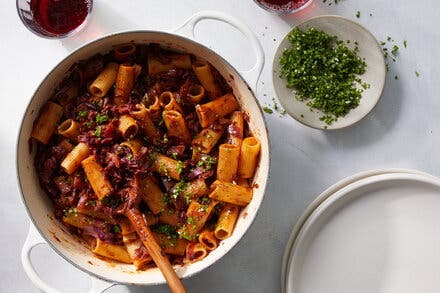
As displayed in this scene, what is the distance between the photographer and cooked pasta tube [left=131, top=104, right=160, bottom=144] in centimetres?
206

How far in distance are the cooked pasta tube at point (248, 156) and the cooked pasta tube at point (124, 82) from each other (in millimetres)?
455

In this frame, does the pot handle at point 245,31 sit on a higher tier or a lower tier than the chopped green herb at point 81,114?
higher

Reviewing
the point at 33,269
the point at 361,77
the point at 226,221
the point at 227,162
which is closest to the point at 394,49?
the point at 361,77

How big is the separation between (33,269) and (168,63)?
86 centimetres

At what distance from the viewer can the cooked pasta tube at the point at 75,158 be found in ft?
6.69

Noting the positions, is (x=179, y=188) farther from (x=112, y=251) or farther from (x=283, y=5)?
(x=283, y=5)

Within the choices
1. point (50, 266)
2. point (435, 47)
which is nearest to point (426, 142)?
point (435, 47)

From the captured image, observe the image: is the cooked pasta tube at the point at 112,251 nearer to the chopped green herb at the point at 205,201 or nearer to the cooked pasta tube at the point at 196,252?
the cooked pasta tube at the point at 196,252

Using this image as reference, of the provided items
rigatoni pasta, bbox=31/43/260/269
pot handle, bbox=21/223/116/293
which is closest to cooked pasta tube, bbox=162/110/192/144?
rigatoni pasta, bbox=31/43/260/269

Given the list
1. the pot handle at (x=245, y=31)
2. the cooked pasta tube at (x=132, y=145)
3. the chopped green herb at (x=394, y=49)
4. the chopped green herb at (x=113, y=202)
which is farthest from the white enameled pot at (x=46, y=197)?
the chopped green herb at (x=394, y=49)

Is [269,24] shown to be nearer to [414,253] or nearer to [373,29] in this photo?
[373,29]

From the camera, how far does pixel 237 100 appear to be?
2.16 metres

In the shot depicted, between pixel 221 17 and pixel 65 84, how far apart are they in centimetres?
61

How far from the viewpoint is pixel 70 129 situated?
2055 mm
